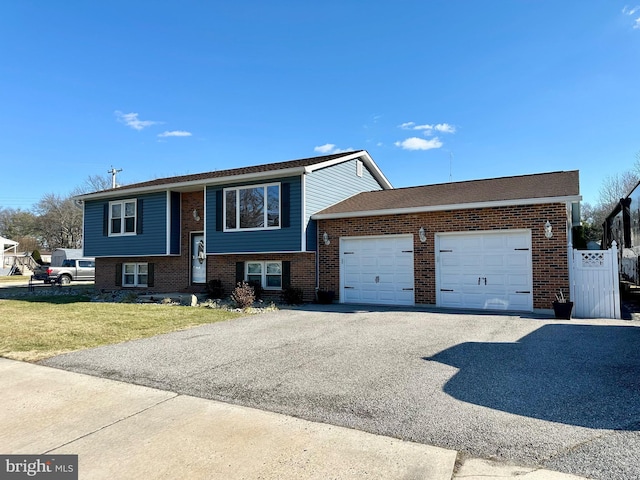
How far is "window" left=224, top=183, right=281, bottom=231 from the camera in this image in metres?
14.6

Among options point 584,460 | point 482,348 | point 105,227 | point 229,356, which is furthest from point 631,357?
point 105,227

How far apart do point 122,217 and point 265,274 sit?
295 inches

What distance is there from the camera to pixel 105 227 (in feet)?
60.3

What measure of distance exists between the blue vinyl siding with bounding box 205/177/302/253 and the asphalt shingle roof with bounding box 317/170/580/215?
1.11 meters

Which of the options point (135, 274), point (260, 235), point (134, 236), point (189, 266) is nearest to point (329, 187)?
point (260, 235)

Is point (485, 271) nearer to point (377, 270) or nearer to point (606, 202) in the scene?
point (377, 270)

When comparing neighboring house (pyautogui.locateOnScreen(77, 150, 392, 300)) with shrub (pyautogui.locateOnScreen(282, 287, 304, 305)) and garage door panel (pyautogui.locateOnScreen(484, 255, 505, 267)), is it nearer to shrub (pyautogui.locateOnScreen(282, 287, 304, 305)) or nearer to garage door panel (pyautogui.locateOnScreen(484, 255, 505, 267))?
shrub (pyautogui.locateOnScreen(282, 287, 304, 305))

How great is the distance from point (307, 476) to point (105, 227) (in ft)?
60.2


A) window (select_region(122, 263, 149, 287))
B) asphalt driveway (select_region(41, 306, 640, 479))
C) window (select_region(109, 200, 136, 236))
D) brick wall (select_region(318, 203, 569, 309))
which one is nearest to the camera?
asphalt driveway (select_region(41, 306, 640, 479))

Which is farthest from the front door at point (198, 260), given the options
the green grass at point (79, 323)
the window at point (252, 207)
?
the green grass at point (79, 323)

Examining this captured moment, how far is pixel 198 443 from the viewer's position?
3568 millimetres

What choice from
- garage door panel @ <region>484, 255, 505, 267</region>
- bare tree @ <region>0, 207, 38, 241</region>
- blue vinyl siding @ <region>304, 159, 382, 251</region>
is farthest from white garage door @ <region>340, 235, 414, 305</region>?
bare tree @ <region>0, 207, 38, 241</region>

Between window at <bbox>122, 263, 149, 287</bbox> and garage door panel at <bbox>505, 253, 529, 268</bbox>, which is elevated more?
garage door panel at <bbox>505, 253, 529, 268</bbox>

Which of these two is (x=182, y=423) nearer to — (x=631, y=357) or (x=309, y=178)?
(x=631, y=357)
